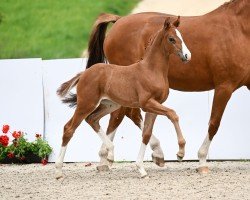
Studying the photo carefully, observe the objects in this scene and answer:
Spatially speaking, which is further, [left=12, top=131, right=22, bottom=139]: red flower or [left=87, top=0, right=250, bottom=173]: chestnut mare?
[left=12, top=131, right=22, bottom=139]: red flower

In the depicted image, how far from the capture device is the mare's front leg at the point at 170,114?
355 inches

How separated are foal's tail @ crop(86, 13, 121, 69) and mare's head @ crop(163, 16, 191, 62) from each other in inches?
79.7

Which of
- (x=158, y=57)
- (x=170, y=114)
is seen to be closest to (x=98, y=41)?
(x=158, y=57)

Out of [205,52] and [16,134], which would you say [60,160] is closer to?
[205,52]

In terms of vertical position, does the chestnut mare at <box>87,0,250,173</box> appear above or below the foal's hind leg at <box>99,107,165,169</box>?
above

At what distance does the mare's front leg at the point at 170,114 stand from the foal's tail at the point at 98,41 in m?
2.18

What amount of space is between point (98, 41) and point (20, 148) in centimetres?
211

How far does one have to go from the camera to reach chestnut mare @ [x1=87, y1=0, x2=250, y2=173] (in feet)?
33.5

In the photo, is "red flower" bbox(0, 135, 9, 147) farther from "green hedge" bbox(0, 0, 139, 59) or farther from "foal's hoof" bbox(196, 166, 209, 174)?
"green hedge" bbox(0, 0, 139, 59)

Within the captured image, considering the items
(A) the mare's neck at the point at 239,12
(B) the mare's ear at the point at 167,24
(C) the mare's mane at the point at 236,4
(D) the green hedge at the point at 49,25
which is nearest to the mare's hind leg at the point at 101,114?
(B) the mare's ear at the point at 167,24

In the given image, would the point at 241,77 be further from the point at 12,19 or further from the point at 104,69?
the point at 12,19

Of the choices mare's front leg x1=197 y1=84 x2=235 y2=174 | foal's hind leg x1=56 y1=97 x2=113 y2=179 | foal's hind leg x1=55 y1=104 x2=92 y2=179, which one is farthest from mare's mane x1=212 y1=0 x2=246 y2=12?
foal's hind leg x1=55 y1=104 x2=92 y2=179

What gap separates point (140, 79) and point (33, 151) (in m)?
3.43

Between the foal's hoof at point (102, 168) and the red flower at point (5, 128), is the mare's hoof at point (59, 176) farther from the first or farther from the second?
the red flower at point (5, 128)
